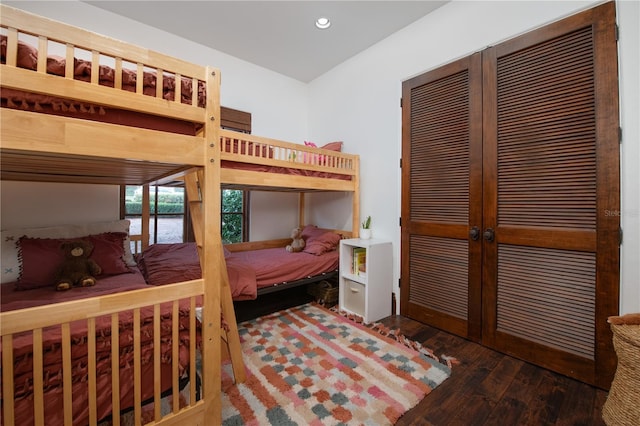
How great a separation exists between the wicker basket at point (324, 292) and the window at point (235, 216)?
3.60 ft

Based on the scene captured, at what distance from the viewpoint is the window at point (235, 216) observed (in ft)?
11.1

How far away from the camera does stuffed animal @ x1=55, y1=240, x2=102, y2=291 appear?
1.72m

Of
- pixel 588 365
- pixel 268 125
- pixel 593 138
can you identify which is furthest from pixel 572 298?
pixel 268 125

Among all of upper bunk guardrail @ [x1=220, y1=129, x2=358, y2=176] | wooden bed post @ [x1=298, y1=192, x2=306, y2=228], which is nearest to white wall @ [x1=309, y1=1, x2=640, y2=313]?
upper bunk guardrail @ [x1=220, y1=129, x2=358, y2=176]

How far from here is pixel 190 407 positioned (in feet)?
3.69

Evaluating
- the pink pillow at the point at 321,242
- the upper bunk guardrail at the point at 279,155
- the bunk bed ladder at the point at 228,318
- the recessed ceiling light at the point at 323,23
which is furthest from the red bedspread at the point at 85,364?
the recessed ceiling light at the point at 323,23

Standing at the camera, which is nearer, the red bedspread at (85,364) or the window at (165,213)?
the red bedspread at (85,364)

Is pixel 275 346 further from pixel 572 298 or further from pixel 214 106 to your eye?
pixel 572 298

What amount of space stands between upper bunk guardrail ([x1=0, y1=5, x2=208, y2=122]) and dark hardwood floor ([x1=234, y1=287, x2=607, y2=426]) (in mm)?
1797

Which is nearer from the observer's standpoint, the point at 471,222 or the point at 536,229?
the point at 536,229

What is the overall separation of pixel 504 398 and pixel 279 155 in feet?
7.18

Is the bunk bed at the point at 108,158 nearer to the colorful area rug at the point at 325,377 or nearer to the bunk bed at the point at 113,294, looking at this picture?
the bunk bed at the point at 113,294

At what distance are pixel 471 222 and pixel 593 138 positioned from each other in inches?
33.2

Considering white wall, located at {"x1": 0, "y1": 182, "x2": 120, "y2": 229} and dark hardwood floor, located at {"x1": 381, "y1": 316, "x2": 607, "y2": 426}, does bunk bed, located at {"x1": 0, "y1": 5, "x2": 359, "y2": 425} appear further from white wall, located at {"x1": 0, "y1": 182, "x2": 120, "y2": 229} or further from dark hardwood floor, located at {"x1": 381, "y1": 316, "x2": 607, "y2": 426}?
white wall, located at {"x1": 0, "y1": 182, "x2": 120, "y2": 229}
